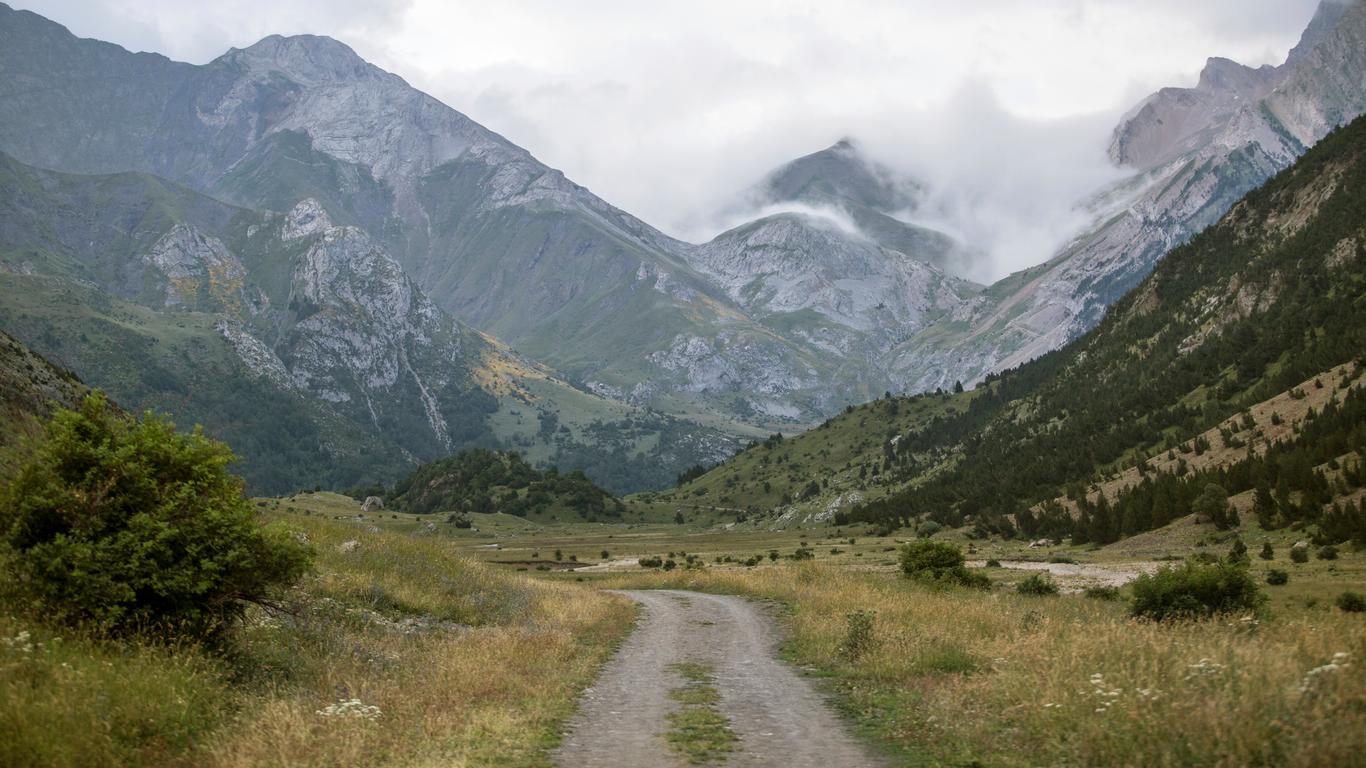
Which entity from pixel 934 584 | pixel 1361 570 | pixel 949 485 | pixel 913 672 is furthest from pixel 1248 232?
pixel 913 672

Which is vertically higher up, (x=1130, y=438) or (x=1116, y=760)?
(x=1130, y=438)

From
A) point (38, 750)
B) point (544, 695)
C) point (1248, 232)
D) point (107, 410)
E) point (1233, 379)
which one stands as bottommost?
point (544, 695)

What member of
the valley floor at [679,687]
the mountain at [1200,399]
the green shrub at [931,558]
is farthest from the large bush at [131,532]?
the mountain at [1200,399]

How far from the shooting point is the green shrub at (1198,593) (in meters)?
22.2

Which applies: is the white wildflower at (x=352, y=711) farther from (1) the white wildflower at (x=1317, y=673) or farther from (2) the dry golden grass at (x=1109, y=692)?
(1) the white wildflower at (x=1317, y=673)

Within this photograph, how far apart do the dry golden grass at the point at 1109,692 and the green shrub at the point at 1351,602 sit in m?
8.65

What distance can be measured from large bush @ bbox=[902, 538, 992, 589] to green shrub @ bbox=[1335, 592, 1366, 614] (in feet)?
46.8

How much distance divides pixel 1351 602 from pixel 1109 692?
58.7 ft

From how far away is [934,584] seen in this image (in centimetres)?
3594

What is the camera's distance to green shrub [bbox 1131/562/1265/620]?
2220cm

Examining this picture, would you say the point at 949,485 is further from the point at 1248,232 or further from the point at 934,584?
the point at 934,584

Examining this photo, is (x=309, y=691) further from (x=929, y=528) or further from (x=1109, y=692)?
(x=929, y=528)

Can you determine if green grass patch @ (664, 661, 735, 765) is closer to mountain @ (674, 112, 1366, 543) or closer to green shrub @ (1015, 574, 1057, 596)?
green shrub @ (1015, 574, 1057, 596)

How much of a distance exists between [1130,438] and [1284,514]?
50459mm
